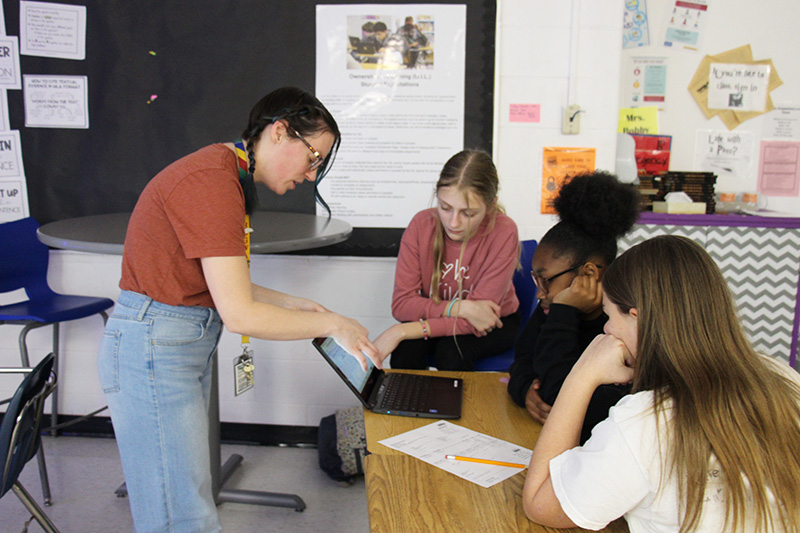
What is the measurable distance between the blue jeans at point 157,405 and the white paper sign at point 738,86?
2852 mm

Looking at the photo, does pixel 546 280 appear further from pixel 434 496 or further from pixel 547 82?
pixel 547 82

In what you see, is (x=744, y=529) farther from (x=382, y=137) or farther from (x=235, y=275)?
(x=382, y=137)

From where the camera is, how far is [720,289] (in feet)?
2.72

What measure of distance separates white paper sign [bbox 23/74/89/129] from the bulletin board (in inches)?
1.1

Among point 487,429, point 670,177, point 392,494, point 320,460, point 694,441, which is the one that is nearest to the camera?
point 694,441

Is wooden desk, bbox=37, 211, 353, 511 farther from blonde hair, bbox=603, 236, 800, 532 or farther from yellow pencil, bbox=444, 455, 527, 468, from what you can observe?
blonde hair, bbox=603, 236, 800, 532

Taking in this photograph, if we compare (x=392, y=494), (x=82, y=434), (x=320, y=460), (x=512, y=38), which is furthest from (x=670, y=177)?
(x=82, y=434)

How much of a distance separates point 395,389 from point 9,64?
8.20ft

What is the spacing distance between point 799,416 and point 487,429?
21.4 inches

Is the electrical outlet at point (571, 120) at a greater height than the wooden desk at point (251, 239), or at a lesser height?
greater

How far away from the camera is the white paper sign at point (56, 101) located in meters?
2.71

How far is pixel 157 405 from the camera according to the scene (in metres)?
1.26

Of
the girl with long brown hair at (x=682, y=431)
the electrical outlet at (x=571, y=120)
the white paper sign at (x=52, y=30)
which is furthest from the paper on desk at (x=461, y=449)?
the white paper sign at (x=52, y=30)

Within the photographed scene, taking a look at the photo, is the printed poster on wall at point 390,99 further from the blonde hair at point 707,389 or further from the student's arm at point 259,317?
the blonde hair at point 707,389
